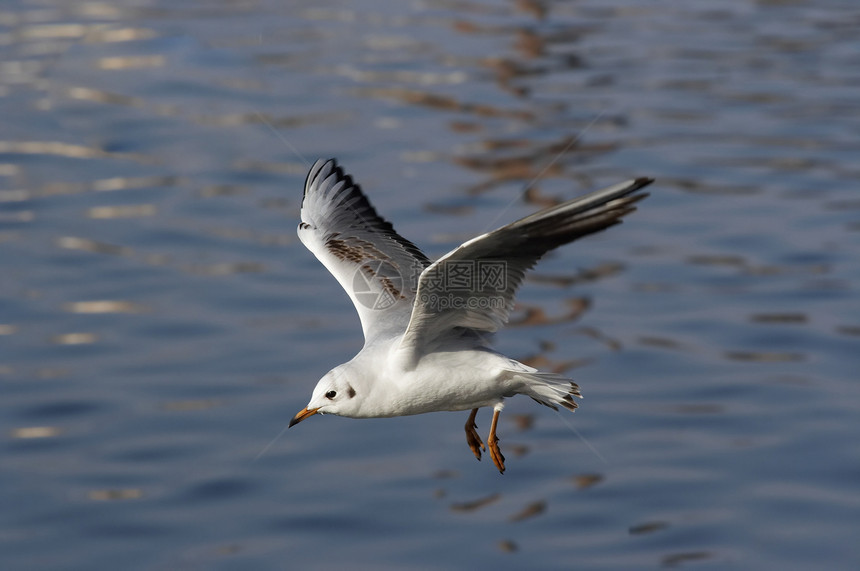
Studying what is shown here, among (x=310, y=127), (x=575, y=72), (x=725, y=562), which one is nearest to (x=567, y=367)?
(x=725, y=562)

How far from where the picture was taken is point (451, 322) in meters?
9.82


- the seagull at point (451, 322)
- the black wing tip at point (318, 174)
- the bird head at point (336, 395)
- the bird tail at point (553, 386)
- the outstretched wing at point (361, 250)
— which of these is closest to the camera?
the seagull at point (451, 322)

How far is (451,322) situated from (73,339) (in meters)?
49.5

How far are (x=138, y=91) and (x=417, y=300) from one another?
66265 millimetres

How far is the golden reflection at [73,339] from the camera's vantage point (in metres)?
55.8

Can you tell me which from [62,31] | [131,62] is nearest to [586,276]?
[131,62]

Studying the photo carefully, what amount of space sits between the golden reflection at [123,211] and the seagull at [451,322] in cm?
5341

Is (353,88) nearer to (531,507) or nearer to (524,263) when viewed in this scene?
(531,507)

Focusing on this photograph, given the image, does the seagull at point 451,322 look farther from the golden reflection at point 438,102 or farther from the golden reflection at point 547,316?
the golden reflection at point 438,102

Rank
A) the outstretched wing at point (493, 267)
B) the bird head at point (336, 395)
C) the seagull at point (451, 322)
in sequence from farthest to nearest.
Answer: the bird head at point (336, 395) < the seagull at point (451, 322) < the outstretched wing at point (493, 267)

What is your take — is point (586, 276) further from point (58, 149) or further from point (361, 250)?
point (361, 250)

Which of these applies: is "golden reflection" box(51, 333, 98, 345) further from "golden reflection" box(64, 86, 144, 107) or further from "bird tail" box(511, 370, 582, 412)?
"bird tail" box(511, 370, 582, 412)

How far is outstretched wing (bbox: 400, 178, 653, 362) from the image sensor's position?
8.09 metres

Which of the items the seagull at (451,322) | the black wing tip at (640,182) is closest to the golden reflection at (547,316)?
the seagull at (451,322)
